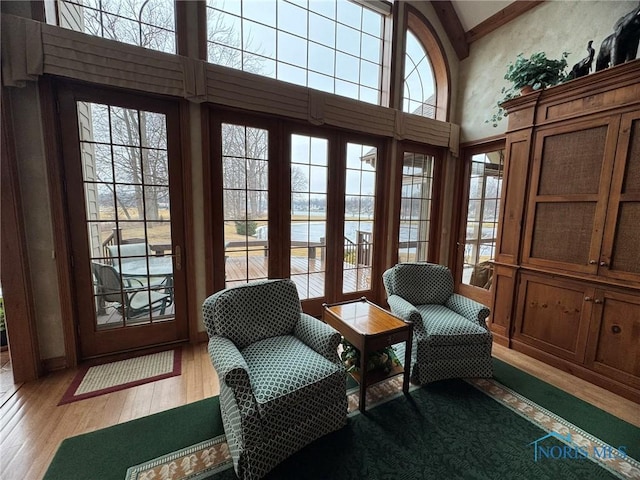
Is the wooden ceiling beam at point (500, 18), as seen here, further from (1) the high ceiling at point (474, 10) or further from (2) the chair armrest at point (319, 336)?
(2) the chair armrest at point (319, 336)

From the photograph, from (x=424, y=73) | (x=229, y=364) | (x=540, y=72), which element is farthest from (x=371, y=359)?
(x=424, y=73)

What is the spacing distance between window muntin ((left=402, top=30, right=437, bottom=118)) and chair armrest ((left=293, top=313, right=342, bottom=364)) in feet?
9.60

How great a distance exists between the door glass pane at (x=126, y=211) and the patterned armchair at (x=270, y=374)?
112cm

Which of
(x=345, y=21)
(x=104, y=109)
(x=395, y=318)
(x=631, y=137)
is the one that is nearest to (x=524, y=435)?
(x=395, y=318)

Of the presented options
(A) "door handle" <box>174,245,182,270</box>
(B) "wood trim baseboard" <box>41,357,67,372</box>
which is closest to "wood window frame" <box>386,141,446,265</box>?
(A) "door handle" <box>174,245,182,270</box>

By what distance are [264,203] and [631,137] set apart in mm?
2934

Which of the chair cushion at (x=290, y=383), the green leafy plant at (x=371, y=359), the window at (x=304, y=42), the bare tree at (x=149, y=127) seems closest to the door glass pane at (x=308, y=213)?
the bare tree at (x=149, y=127)

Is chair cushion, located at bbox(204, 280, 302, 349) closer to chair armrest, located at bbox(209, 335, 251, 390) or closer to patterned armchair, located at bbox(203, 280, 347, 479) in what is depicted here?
patterned armchair, located at bbox(203, 280, 347, 479)

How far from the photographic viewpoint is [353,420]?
68.6 inches

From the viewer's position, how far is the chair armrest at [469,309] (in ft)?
7.27

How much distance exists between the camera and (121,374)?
2182 millimetres

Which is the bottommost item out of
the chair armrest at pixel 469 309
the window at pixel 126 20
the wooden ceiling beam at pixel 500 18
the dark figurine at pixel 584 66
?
the chair armrest at pixel 469 309

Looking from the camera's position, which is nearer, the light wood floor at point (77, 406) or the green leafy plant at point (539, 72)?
the light wood floor at point (77, 406)

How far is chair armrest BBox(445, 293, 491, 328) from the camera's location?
222 centimetres
